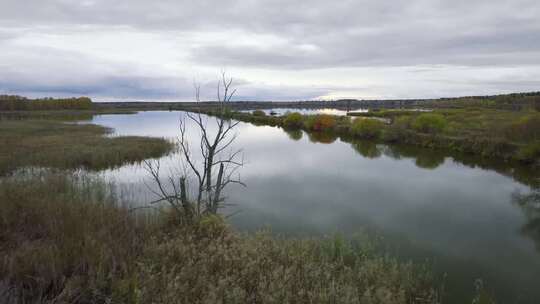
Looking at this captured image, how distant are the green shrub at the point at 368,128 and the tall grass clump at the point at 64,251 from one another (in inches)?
990

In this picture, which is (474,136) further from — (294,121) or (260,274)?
(294,121)

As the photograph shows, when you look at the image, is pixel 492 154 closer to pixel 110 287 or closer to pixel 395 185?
pixel 395 185

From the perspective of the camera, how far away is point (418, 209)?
34.5ft

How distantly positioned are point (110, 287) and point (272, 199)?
7.53 meters

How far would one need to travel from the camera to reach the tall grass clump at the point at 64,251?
3.54m

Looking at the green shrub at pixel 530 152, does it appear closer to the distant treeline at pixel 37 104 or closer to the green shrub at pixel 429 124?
the green shrub at pixel 429 124

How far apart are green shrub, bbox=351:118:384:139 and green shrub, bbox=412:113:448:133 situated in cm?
287

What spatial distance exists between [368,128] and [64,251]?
27470 mm

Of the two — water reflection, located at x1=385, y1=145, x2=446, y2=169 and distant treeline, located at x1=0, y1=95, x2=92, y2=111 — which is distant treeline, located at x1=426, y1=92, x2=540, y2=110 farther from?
distant treeline, located at x1=0, y1=95, x2=92, y2=111

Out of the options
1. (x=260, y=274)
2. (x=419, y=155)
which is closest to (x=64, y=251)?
(x=260, y=274)

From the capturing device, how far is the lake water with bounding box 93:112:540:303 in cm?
680

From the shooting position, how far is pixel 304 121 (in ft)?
134

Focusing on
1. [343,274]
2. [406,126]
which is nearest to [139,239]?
[343,274]

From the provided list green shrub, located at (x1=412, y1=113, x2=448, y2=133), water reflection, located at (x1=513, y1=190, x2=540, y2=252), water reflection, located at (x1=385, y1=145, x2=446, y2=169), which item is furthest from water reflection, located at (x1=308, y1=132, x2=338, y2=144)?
water reflection, located at (x1=513, y1=190, x2=540, y2=252)
